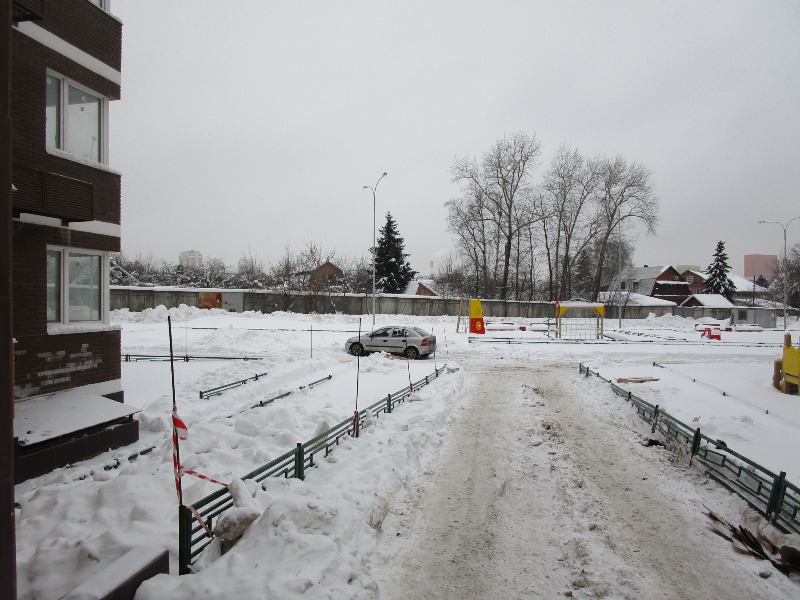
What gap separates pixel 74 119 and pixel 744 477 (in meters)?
12.8

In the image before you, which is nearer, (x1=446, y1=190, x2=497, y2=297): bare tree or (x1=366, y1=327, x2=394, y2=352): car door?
(x1=366, y1=327, x2=394, y2=352): car door

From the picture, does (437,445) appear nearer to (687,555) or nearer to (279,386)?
(687,555)

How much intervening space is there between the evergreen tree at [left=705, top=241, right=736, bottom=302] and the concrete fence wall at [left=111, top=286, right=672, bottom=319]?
40108 millimetres

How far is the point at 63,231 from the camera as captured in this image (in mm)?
8219

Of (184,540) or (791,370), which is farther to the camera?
(791,370)

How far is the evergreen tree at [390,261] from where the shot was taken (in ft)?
186

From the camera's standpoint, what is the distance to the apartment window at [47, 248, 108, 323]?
8242 millimetres

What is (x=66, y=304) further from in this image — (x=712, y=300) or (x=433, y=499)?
(x=712, y=300)

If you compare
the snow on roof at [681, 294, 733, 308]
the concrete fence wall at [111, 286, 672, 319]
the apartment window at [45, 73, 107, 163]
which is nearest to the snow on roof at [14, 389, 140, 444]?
the apartment window at [45, 73, 107, 163]

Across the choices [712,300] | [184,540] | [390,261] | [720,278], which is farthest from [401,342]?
[720,278]

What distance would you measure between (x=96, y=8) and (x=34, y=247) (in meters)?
4.98

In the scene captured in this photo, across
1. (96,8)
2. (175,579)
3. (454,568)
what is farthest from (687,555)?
(96,8)

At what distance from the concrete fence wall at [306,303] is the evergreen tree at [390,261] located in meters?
11.5

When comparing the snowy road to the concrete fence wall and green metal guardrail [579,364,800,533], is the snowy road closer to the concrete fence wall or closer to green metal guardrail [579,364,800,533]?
green metal guardrail [579,364,800,533]
